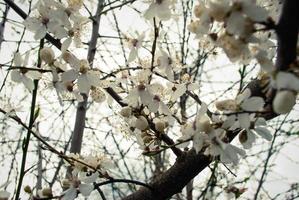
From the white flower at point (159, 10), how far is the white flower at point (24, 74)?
0.42 m

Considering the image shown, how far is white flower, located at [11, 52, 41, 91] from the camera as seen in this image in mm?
1388

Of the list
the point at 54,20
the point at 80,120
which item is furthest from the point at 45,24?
the point at 80,120

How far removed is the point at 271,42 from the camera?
3.88 ft

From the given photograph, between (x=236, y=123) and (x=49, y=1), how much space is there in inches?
32.5

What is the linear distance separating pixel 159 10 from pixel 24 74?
1.63 ft

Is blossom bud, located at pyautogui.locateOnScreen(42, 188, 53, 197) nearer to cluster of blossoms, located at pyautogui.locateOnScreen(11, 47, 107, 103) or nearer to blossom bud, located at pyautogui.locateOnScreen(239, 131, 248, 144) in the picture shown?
cluster of blossoms, located at pyautogui.locateOnScreen(11, 47, 107, 103)

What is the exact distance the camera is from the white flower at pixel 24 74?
4.55 feet

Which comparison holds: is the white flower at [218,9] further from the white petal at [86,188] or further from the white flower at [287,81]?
the white petal at [86,188]

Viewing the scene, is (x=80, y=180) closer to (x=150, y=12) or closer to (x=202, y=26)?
(x=150, y=12)

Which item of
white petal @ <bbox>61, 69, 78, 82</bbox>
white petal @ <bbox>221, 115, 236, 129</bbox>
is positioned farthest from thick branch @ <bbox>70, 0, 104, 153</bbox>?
white petal @ <bbox>221, 115, 236, 129</bbox>

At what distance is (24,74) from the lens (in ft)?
4.59

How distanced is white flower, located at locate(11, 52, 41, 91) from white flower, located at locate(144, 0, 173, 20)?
16.5 inches

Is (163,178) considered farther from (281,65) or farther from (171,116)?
(281,65)

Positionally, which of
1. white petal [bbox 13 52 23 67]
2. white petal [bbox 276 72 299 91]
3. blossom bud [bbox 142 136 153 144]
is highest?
white petal [bbox 13 52 23 67]
